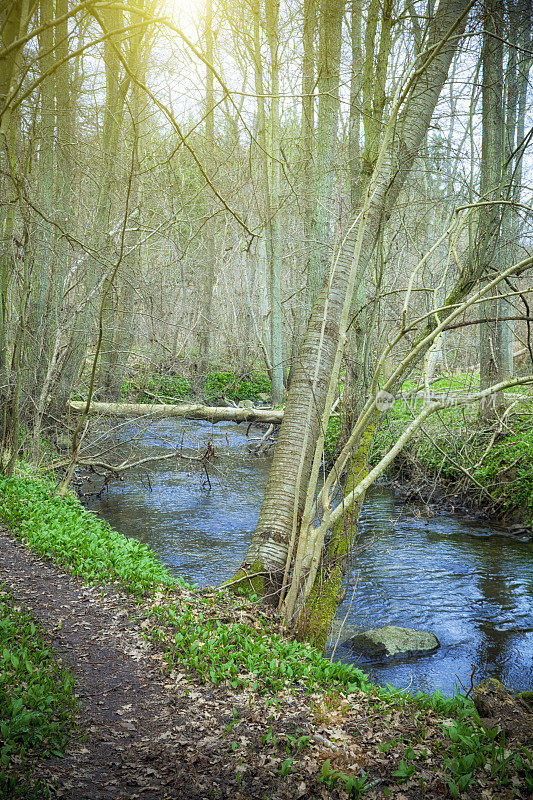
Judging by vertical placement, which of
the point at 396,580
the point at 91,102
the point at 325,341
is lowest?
the point at 396,580

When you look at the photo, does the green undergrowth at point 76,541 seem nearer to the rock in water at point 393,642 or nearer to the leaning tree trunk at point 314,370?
the leaning tree trunk at point 314,370

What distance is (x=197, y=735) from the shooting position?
399cm

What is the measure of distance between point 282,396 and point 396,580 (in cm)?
1011

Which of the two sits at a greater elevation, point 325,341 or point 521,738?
point 325,341

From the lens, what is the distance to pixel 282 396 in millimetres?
18047

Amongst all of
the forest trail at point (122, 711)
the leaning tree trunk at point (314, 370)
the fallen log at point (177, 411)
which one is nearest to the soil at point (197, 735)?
the forest trail at point (122, 711)

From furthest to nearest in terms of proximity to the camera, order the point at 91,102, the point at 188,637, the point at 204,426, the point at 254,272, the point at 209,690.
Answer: the point at 254,272
the point at 204,426
the point at 91,102
the point at 188,637
the point at 209,690

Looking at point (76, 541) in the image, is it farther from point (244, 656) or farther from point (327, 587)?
point (327, 587)

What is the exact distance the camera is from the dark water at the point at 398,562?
21.0ft

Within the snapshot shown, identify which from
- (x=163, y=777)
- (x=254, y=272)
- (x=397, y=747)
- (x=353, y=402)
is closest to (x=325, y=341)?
(x=353, y=402)

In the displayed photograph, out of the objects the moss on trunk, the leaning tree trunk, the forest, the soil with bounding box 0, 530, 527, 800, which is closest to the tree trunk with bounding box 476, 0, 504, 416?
the forest

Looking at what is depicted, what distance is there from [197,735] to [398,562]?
5.80 meters

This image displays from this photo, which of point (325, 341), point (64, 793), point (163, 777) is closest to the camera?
point (64, 793)

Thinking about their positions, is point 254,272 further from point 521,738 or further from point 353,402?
point 521,738
